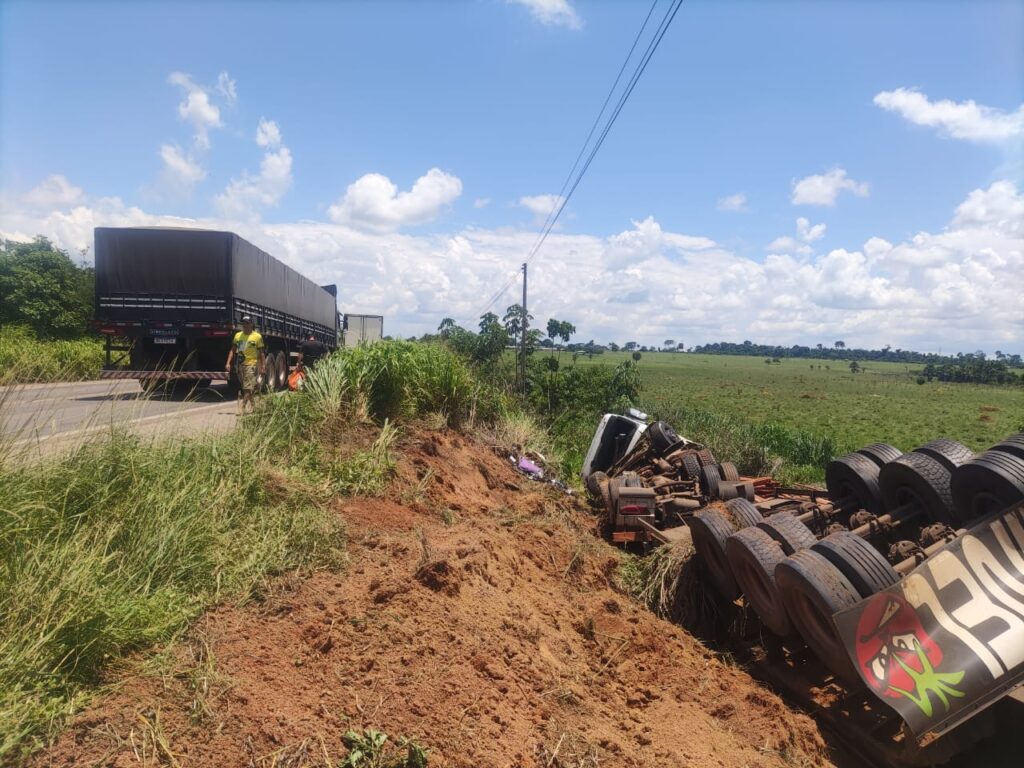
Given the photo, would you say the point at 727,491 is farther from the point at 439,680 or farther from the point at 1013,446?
the point at 439,680

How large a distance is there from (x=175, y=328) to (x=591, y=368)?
38.1 ft

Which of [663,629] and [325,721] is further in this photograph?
[663,629]

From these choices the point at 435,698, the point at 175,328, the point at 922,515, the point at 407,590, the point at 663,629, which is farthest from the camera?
the point at 175,328

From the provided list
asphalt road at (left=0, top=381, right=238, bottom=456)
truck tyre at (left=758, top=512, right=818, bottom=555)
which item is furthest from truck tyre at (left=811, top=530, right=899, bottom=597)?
asphalt road at (left=0, top=381, right=238, bottom=456)

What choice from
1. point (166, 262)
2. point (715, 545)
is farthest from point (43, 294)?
point (715, 545)

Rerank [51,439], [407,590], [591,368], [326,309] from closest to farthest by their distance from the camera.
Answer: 1. [407,590]
2. [51,439]
3. [591,368]
4. [326,309]

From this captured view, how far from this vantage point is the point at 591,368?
21000 mm

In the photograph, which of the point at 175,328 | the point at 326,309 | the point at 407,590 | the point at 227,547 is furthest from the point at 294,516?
the point at 326,309

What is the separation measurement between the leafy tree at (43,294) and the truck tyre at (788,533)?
90.8 feet

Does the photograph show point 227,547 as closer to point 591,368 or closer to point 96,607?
point 96,607

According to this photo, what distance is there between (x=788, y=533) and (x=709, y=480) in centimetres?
422

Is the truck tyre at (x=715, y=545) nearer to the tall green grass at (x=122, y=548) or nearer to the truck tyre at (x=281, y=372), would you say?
the tall green grass at (x=122, y=548)

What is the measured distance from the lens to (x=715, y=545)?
6211 mm

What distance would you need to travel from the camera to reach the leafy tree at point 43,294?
26844 millimetres
